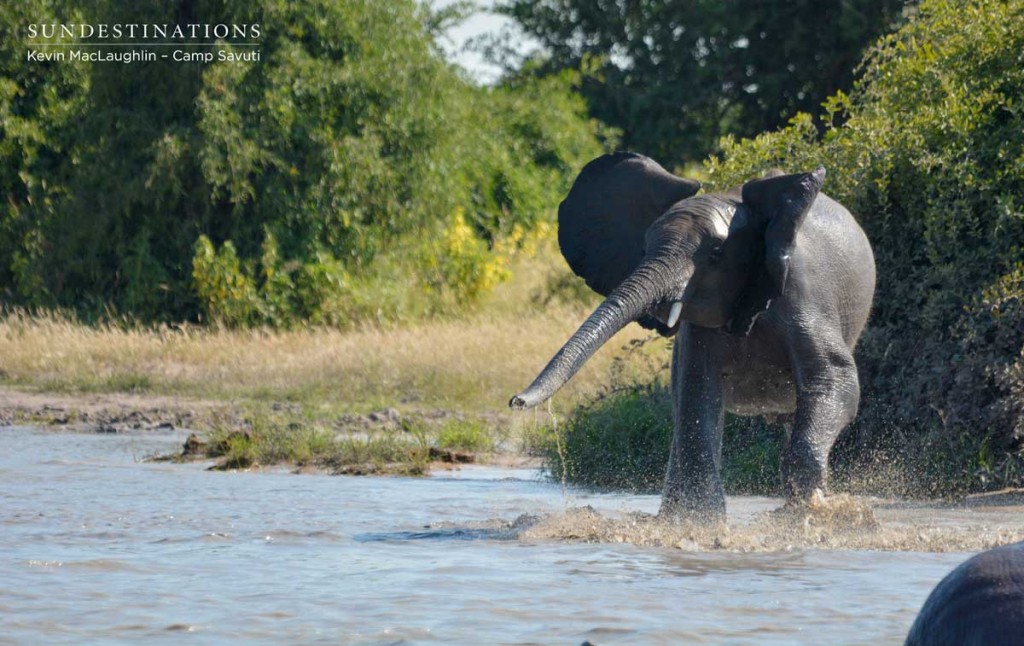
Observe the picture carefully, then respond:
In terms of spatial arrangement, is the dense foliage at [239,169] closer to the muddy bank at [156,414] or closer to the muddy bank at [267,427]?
the muddy bank at [156,414]

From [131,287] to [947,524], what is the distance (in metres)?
12.8

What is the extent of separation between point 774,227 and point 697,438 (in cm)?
103

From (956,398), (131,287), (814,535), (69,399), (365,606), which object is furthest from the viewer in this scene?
(131,287)

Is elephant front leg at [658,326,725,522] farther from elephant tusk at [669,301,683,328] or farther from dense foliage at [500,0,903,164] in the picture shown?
dense foliage at [500,0,903,164]

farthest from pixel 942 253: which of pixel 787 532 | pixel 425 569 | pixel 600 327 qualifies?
pixel 425 569

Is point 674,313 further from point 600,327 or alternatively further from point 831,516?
point 831,516

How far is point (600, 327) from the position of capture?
19.8ft

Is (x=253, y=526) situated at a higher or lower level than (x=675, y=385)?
lower

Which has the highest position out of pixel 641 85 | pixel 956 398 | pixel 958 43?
pixel 641 85

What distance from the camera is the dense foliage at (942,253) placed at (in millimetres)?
8672

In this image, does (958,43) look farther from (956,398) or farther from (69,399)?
(69,399)

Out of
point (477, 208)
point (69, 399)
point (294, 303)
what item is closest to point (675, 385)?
point (69, 399)

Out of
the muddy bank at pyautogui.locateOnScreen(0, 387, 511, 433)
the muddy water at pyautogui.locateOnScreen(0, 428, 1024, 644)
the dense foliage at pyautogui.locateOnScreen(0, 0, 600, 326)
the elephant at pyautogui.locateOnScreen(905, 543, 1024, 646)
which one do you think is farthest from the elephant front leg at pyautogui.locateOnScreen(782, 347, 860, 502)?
the dense foliage at pyautogui.locateOnScreen(0, 0, 600, 326)

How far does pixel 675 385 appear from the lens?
7.35m
